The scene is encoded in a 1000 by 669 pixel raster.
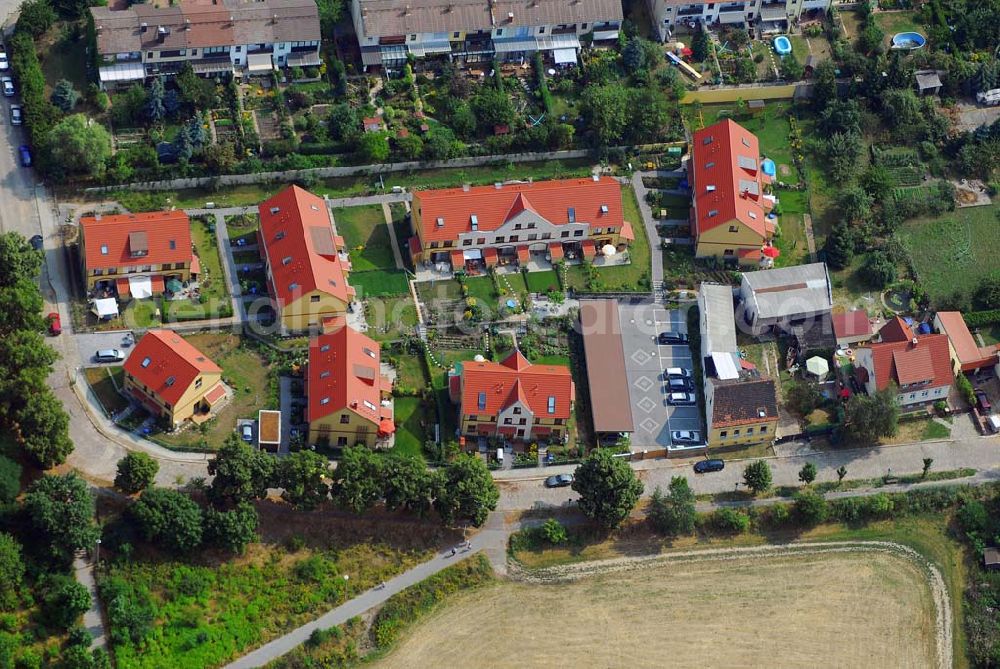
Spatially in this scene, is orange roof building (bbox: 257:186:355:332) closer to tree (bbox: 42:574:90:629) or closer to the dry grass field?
the dry grass field

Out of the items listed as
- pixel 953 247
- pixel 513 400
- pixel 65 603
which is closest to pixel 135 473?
pixel 65 603

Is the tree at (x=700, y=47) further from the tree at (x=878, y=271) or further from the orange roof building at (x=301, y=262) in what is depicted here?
the orange roof building at (x=301, y=262)

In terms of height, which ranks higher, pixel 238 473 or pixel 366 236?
pixel 366 236

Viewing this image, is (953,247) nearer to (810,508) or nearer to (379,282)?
(810,508)

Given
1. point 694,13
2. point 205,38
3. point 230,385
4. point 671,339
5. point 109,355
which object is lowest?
point 671,339

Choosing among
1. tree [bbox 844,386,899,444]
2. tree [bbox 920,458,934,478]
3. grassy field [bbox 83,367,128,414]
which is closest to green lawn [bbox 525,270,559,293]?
tree [bbox 844,386,899,444]

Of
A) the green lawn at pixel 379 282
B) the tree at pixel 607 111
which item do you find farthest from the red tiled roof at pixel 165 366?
the tree at pixel 607 111

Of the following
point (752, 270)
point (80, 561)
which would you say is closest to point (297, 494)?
point (80, 561)
